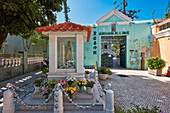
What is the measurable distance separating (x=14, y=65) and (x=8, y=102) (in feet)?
21.3

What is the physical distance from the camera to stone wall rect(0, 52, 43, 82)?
21.3 feet

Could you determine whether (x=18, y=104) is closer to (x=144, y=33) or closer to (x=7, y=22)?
(x=7, y=22)

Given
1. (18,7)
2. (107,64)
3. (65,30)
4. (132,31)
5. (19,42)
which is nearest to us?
(65,30)

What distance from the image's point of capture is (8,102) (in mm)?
2572

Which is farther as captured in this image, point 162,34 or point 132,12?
point 132,12

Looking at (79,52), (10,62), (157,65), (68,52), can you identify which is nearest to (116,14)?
(157,65)

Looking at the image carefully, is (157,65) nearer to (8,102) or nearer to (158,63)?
(158,63)

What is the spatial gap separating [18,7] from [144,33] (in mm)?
13981

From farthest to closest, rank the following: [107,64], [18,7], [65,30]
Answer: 1. [107,64]
2. [18,7]
3. [65,30]

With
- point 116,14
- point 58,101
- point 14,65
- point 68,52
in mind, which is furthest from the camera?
point 116,14

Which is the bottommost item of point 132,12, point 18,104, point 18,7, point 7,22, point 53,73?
Answer: point 18,104

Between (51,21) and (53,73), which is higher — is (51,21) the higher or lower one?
the higher one

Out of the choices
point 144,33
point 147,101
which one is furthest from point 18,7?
point 144,33

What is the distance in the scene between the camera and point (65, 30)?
346 centimetres
